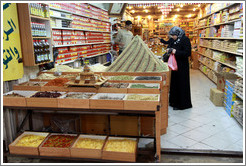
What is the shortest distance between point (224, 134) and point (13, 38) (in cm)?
364

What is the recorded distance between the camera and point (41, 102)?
2510 millimetres

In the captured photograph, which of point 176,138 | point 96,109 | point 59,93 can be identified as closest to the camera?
point 96,109

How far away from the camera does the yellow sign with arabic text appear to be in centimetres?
269

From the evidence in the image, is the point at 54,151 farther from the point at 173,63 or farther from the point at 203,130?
the point at 173,63

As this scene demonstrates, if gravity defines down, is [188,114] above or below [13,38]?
below

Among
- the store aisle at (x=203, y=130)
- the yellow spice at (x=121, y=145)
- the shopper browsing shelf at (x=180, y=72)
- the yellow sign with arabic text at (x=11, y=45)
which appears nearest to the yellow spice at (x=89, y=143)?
the yellow spice at (x=121, y=145)

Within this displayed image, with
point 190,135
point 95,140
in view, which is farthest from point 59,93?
point 190,135

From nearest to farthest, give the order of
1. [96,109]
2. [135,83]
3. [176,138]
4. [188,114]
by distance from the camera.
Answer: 1. [96,109]
2. [135,83]
3. [176,138]
4. [188,114]

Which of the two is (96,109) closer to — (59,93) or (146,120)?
(59,93)

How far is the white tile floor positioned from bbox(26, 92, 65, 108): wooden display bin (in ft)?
5.25

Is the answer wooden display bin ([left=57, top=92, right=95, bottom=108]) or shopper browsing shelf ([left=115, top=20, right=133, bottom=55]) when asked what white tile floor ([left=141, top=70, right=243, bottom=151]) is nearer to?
wooden display bin ([left=57, top=92, right=95, bottom=108])

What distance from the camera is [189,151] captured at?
291 cm

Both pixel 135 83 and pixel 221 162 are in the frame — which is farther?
pixel 135 83

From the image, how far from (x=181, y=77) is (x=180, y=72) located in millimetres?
116
